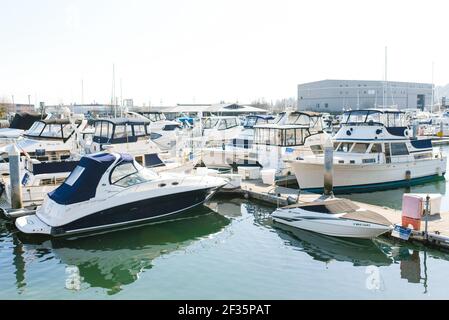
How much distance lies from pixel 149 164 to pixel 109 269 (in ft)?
28.7

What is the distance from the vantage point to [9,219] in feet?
53.2

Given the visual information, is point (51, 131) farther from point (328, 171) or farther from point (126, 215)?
point (328, 171)

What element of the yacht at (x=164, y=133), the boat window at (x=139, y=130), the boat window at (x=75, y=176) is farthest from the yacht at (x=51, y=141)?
the yacht at (x=164, y=133)

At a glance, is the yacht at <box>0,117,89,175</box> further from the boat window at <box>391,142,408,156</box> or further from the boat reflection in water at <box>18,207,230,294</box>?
the boat window at <box>391,142,408,156</box>

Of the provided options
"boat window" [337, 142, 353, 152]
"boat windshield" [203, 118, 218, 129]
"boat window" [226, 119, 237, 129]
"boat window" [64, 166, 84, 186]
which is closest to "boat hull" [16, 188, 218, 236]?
"boat window" [64, 166, 84, 186]

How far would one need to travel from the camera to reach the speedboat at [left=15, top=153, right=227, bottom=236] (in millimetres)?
13930

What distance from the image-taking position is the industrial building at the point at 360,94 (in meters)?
108

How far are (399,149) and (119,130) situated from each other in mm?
14071

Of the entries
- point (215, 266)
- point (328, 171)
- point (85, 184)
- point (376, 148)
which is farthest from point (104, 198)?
point (376, 148)

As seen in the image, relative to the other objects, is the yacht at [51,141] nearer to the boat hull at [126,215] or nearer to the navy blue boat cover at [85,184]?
the navy blue boat cover at [85,184]

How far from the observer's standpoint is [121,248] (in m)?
13.3
